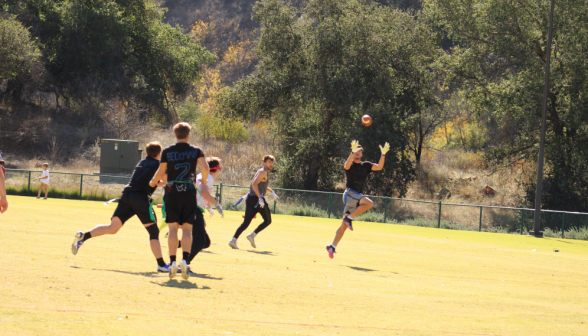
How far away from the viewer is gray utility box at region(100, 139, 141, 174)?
35250mm

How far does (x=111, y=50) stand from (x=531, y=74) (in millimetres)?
32782

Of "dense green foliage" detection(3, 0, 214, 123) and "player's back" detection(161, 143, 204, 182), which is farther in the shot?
"dense green foliage" detection(3, 0, 214, 123)

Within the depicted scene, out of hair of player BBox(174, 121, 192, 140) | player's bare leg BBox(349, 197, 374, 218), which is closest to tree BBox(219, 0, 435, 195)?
player's bare leg BBox(349, 197, 374, 218)

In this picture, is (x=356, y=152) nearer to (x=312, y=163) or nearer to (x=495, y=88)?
(x=495, y=88)

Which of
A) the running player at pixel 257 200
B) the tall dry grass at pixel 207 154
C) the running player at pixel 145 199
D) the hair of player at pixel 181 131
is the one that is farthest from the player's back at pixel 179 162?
the tall dry grass at pixel 207 154

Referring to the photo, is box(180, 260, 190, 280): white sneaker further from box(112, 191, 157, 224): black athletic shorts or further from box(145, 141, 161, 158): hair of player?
box(145, 141, 161, 158): hair of player

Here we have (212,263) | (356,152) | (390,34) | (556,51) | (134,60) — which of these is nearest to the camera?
(212,263)

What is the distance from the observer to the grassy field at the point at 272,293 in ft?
17.6

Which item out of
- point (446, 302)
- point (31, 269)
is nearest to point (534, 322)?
point (446, 302)

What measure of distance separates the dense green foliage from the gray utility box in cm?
1314

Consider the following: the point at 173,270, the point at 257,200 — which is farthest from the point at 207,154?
the point at 173,270

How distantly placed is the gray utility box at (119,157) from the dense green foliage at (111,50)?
43.1 ft

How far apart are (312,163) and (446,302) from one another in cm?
3046

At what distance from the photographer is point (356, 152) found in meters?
11.1
